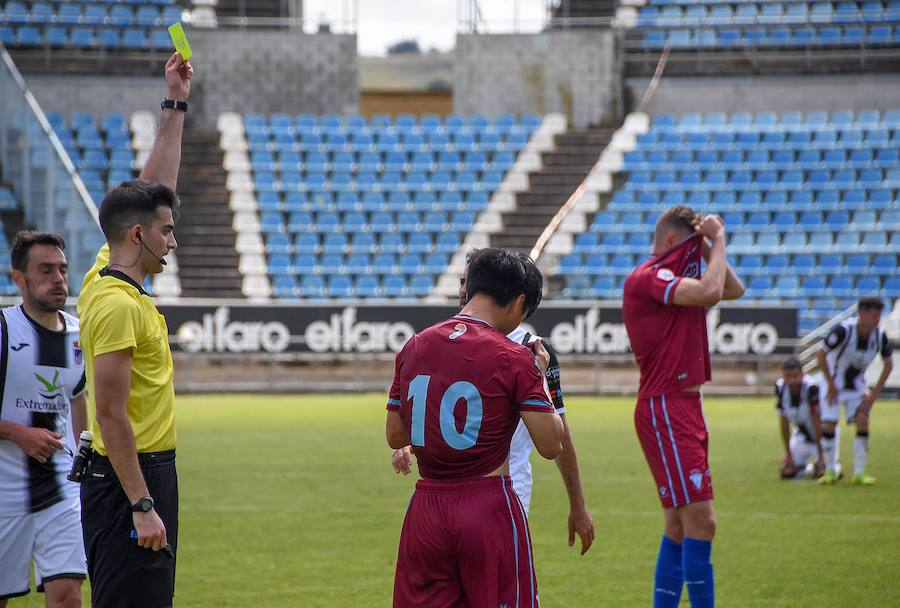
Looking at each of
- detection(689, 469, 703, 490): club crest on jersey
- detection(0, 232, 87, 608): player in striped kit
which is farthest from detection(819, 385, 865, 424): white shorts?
detection(0, 232, 87, 608): player in striped kit

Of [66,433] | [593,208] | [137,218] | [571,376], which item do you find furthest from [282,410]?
[137,218]

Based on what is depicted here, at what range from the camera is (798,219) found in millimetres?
28969

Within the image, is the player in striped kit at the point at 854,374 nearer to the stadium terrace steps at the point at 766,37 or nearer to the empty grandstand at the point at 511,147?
the empty grandstand at the point at 511,147

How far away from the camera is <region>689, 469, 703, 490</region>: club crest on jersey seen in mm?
6422

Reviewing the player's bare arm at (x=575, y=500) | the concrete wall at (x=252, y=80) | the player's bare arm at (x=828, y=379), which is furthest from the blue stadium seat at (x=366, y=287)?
the player's bare arm at (x=575, y=500)

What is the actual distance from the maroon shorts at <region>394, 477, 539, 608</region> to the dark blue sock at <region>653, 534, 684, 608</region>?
236cm

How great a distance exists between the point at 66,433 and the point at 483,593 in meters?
2.78

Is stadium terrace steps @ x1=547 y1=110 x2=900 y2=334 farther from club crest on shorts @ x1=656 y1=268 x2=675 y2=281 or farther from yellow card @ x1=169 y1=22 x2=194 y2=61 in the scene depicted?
yellow card @ x1=169 y1=22 x2=194 y2=61

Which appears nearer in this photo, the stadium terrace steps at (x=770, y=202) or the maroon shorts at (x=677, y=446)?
the maroon shorts at (x=677, y=446)

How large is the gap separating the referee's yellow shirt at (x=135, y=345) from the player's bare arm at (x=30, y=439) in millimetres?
1105

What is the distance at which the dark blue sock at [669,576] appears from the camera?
6.55 metres

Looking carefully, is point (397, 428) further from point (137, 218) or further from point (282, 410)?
point (282, 410)

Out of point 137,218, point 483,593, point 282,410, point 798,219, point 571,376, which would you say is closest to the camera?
point 483,593

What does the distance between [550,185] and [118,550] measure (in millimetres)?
26869
